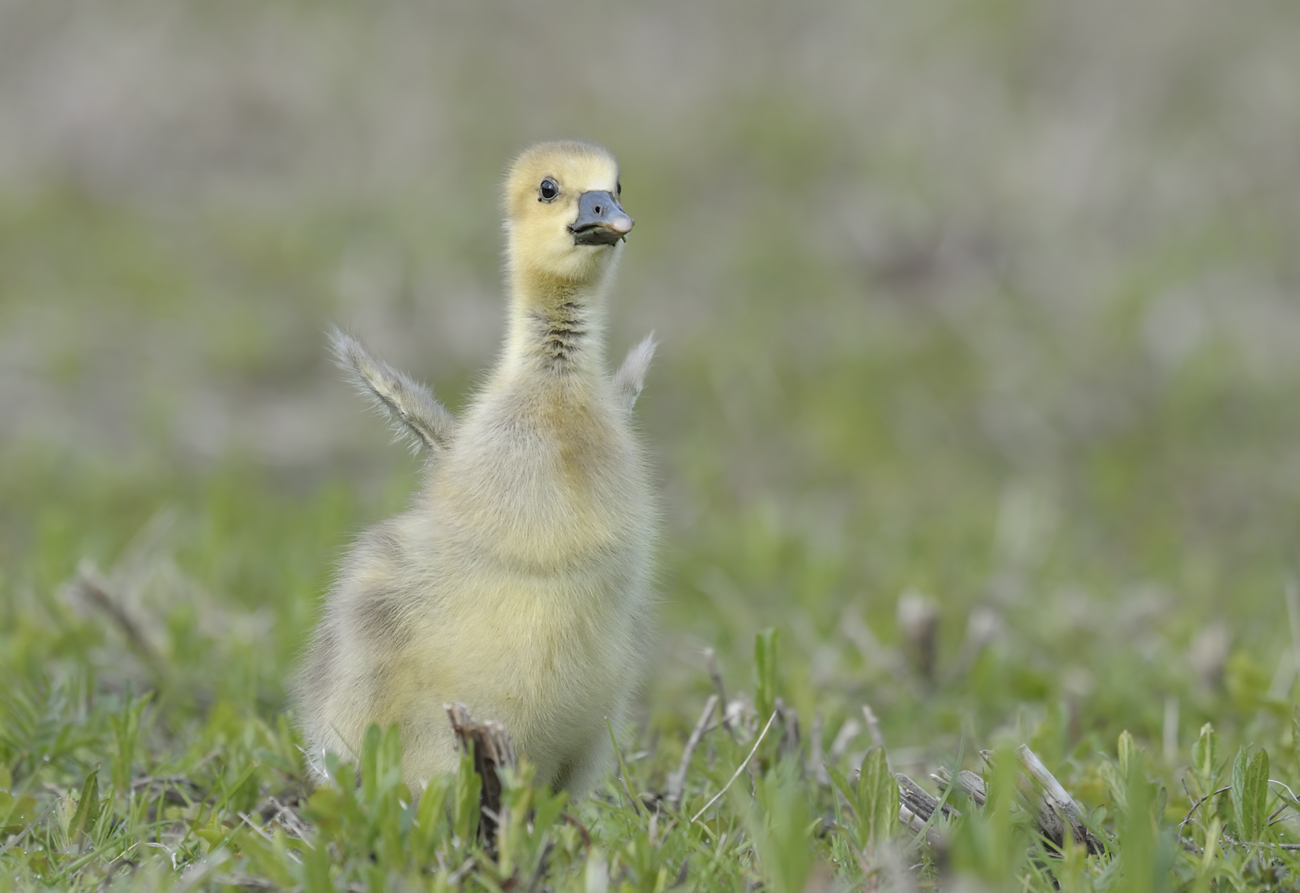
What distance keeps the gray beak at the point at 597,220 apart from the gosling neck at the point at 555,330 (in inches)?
4.5

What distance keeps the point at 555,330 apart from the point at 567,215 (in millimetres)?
229

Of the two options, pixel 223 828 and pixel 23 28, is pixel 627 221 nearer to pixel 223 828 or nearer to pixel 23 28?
pixel 223 828

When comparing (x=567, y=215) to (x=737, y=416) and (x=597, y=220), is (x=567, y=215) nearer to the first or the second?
(x=597, y=220)

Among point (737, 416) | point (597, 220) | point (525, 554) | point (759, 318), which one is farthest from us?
point (759, 318)

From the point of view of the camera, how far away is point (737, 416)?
21.8ft

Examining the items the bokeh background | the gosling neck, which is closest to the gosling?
the gosling neck

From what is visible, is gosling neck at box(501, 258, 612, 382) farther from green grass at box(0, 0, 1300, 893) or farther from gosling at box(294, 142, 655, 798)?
green grass at box(0, 0, 1300, 893)

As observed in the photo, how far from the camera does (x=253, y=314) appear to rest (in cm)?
718

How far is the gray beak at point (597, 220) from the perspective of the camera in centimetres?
290

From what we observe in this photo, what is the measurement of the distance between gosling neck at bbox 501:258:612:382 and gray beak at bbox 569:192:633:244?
0.11m

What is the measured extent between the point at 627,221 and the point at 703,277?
5027 millimetres

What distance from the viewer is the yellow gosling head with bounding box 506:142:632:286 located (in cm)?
294

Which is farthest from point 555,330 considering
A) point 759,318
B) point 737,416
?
point 759,318

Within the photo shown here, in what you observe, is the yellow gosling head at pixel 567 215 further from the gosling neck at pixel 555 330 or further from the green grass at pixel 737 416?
A: the green grass at pixel 737 416
